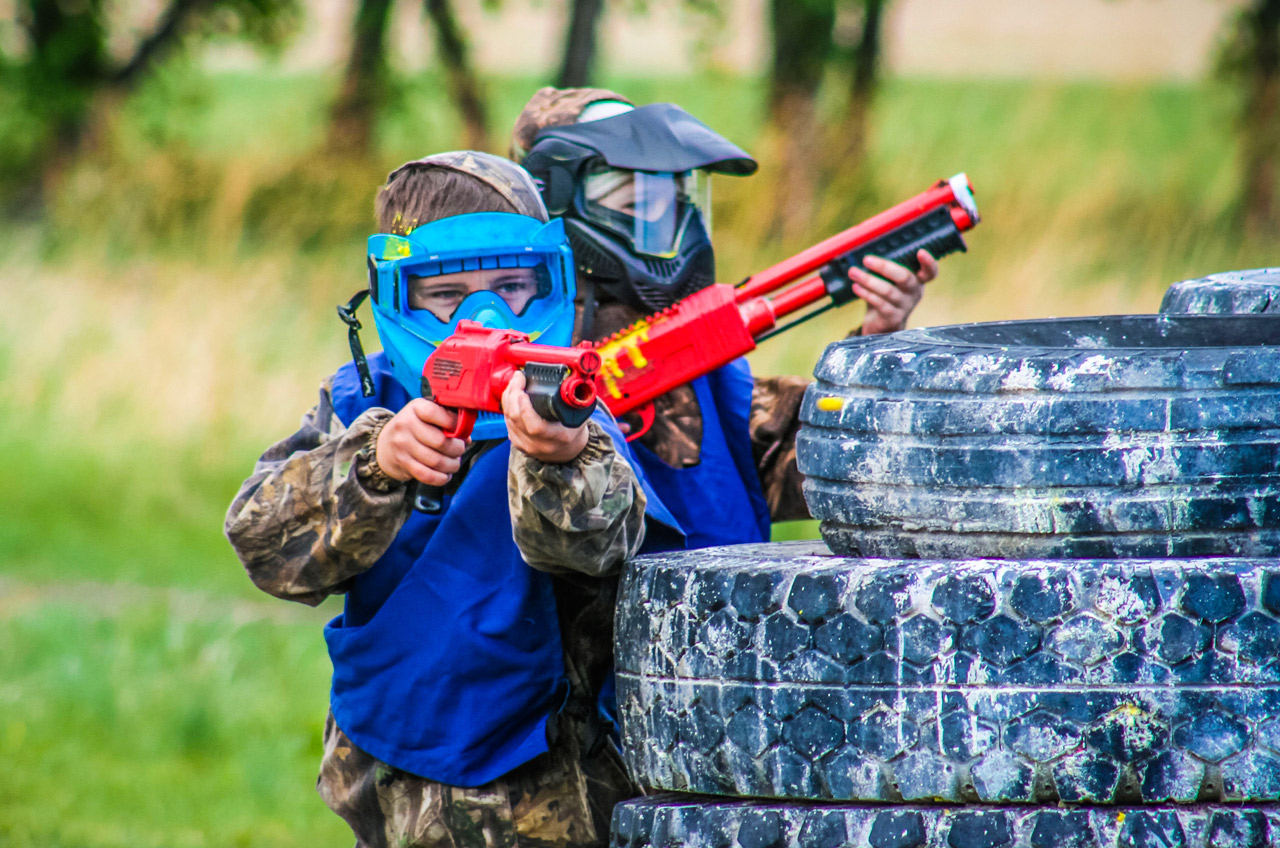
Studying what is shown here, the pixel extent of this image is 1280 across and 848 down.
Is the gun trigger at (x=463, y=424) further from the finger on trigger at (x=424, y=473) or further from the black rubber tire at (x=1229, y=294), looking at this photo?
the black rubber tire at (x=1229, y=294)

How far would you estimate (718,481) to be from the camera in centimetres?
329

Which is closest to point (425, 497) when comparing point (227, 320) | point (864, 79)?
point (227, 320)

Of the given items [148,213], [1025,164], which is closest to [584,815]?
[148,213]

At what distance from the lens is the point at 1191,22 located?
19.9m

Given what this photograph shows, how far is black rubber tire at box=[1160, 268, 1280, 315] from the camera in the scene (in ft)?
10.4

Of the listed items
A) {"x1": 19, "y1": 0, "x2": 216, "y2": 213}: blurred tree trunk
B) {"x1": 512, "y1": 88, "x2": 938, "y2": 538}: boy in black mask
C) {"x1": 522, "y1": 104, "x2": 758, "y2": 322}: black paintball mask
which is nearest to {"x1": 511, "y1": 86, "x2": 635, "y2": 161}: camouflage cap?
{"x1": 512, "y1": 88, "x2": 938, "y2": 538}: boy in black mask

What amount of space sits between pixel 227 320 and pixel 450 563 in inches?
385

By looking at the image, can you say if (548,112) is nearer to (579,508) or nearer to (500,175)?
(500,175)

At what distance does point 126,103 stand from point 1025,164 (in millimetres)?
10787

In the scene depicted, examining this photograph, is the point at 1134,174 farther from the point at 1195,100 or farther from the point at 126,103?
the point at 126,103

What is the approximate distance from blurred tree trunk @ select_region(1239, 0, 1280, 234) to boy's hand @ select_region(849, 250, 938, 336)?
46.6 feet

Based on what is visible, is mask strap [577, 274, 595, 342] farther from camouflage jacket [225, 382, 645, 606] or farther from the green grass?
the green grass

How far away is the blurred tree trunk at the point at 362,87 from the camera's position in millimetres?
18188

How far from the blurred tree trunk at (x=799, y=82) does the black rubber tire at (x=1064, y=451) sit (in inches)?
514
